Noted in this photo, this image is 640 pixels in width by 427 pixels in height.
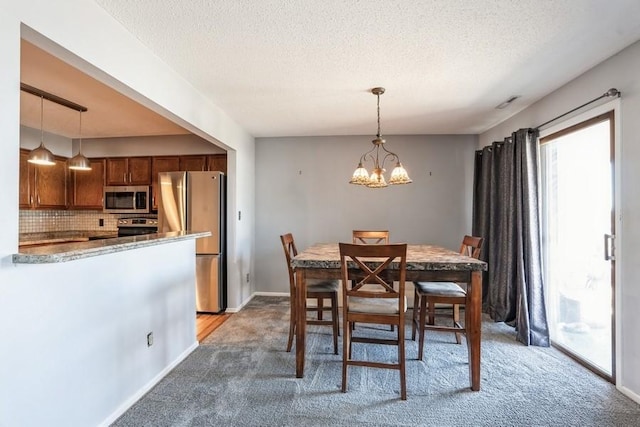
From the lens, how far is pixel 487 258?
387cm

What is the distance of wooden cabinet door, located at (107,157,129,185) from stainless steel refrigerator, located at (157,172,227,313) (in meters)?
1.02

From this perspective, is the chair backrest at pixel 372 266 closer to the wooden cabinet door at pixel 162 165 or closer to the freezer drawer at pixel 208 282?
the freezer drawer at pixel 208 282

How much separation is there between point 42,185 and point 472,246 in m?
5.24

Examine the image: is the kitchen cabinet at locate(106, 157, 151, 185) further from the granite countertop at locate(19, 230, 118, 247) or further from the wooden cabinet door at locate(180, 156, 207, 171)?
the granite countertop at locate(19, 230, 118, 247)

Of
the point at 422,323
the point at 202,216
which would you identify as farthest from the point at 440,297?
the point at 202,216

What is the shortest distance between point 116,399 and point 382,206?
3.58m

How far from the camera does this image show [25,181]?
3902 millimetres

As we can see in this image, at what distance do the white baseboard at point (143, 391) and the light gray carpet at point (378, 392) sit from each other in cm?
4

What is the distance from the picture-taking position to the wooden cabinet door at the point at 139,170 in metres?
4.43

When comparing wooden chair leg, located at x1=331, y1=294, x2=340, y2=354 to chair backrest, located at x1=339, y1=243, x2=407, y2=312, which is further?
wooden chair leg, located at x1=331, y1=294, x2=340, y2=354

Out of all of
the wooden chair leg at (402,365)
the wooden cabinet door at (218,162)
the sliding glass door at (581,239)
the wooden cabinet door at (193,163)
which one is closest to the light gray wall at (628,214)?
the sliding glass door at (581,239)

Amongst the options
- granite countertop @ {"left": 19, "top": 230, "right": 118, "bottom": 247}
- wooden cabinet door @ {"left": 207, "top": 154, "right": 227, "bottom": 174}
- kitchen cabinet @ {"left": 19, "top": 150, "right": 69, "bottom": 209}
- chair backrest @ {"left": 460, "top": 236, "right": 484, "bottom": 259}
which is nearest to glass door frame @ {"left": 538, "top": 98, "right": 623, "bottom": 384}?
chair backrest @ {"left": 460, "top": 236, "right": 484, "bottom": 259}

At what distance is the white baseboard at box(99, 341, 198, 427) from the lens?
1825 millimetres

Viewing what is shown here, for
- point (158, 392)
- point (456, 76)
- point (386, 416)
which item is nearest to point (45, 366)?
point (158, 392)
